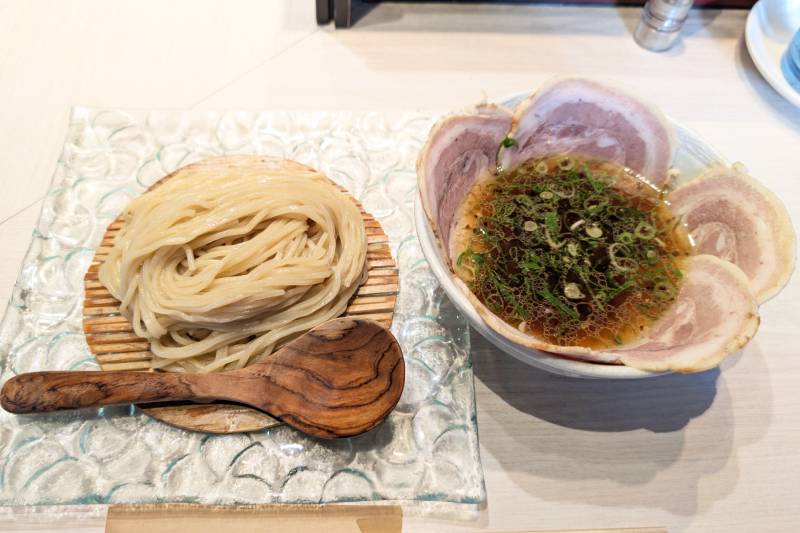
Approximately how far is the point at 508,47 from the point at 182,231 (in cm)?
151

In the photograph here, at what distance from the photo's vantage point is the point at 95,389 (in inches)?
43.8

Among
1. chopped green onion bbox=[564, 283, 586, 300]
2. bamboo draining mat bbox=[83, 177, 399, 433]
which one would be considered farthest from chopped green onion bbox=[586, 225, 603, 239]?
bamboo draining mat bbox=[83, 177, 399, 433]

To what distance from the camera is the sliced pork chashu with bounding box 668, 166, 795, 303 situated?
1.07 m

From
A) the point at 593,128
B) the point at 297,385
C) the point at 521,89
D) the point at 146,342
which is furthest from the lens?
the point at 521,89

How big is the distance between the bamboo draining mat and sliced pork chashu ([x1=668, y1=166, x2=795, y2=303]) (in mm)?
777

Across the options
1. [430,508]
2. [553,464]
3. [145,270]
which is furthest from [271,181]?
[553,464]

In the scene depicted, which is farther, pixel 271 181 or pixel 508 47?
pixel 508 47

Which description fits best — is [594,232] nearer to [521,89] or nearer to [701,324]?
[701,324]

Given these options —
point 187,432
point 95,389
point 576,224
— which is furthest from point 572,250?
point 95,389

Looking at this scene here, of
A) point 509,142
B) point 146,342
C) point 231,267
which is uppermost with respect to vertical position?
point 509,142

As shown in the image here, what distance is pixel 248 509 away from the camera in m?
1.11

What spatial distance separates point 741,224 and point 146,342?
1.44m

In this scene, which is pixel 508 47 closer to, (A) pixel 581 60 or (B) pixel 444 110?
(A) pixel 581 60

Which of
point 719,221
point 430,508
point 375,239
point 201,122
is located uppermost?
point 719,221
